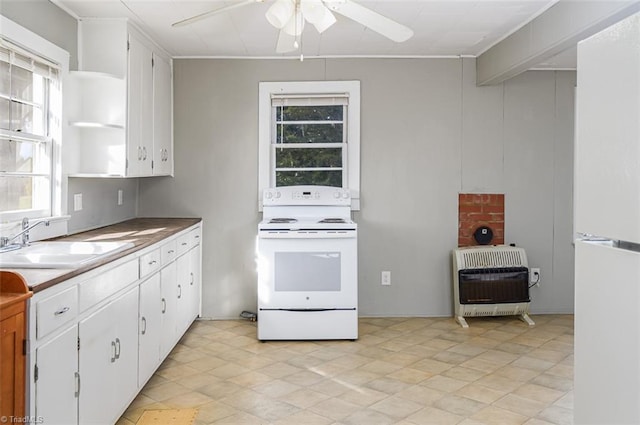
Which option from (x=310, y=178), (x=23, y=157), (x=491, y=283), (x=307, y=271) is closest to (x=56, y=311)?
(x=23, y=157)

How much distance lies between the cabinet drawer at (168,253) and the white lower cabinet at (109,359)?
0.59 meters

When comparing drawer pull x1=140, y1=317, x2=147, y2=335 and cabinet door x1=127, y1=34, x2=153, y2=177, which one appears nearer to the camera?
drawer pull x1=140, y1=317, x2=147, y2=335

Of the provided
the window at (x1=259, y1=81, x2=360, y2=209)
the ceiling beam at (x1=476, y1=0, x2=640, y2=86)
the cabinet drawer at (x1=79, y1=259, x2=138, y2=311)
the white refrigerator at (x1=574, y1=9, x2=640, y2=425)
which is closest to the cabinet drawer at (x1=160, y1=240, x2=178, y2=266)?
the cabinet drawer at (x1=79, y1=259, x2=138, y2=311)

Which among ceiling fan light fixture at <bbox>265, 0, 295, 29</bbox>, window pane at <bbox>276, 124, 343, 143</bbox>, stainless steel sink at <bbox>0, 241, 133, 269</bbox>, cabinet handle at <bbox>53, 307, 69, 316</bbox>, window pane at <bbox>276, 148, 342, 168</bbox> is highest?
ceiling fan light fixture at <bbox>265, 0, 295, 29</bbox>

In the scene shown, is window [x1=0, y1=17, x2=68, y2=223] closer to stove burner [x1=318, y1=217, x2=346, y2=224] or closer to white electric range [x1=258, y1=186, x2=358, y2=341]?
white electric range [x1=258, y1=186, x2=358, y2=341]

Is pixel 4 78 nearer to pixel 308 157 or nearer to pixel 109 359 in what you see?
pixel 109 359

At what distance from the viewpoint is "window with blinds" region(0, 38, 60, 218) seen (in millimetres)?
2867

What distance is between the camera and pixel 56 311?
2039 mm

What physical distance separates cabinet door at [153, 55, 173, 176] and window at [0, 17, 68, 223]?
1.01 metres

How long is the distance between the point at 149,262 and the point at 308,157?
203 centimetres

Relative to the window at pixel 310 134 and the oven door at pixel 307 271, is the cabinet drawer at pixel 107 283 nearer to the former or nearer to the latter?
the oven door at pixel 307 271

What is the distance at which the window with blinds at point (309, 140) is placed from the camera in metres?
4.90

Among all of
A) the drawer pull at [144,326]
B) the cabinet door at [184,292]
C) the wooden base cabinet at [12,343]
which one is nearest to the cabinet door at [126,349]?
the drawer pull at [144,326]

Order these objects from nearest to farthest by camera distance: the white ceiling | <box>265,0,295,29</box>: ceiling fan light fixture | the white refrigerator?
1. the white refrigerator
2. <box>265,0,295,29</box>: ceiling fan light fixture
3. the white ceiling
